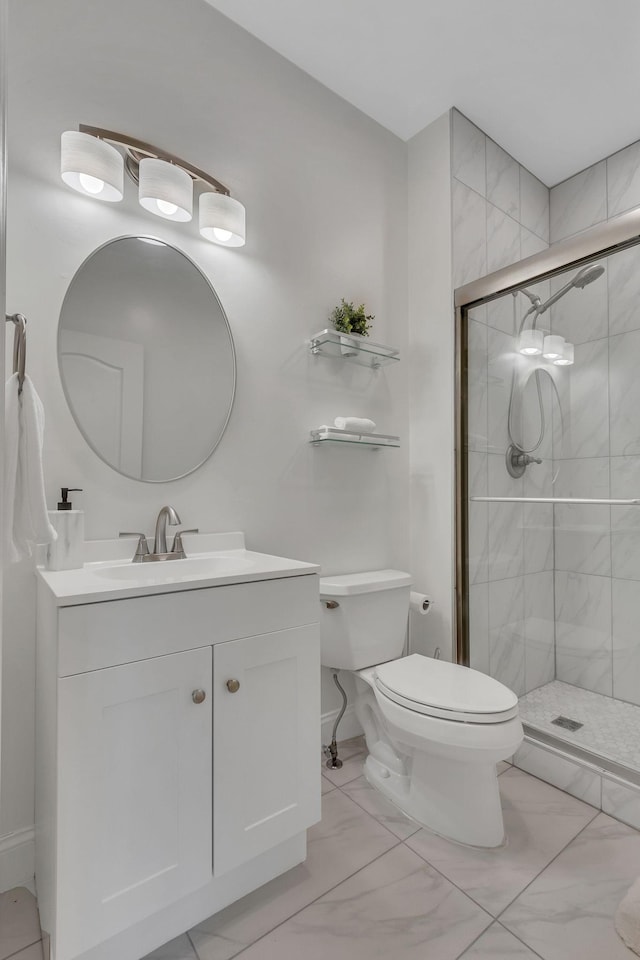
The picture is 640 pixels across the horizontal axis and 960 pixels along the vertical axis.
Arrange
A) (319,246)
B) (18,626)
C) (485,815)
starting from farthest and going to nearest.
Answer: (319,246) < (485,815) < (18,626)

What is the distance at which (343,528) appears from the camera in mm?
2064

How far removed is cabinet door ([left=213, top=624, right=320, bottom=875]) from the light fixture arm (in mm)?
1450

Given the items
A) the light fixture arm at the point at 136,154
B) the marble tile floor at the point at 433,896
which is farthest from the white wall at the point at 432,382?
the light fixture arm at the point at 136,154

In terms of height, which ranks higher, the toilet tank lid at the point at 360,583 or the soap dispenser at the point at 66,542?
the soap dispenser at the point at 66,542

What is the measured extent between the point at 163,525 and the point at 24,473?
476mm

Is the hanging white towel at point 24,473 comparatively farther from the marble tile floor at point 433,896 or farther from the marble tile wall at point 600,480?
the marble tile wall at point 600,480

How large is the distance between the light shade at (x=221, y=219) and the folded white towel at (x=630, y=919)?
7.20ft

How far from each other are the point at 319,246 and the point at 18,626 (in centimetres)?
172

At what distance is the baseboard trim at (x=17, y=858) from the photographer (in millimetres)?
1272

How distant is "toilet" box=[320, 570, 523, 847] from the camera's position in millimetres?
1412

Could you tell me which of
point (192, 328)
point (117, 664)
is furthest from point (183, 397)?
point (117, 664)

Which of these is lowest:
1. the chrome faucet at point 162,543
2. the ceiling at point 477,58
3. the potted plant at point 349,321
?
the chrome faucet at point 162,543

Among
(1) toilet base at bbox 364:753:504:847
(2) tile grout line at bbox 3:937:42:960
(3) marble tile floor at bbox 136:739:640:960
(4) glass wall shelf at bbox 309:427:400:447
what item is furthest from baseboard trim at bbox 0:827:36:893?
(4) glass wall shelf at bbox 309:427:400:447

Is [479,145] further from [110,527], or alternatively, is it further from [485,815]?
[485,815]
